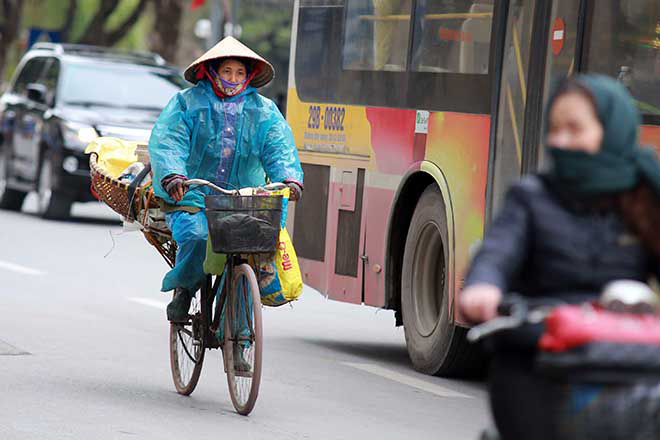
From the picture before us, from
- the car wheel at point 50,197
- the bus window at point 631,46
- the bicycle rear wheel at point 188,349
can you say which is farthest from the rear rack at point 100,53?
the bus window at point 631,46

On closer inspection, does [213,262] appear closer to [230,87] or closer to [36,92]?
[230,87]

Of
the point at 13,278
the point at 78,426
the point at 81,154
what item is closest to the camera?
the point at 78,426

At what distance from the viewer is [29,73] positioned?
2197 centimetres

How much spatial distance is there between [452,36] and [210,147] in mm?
2334

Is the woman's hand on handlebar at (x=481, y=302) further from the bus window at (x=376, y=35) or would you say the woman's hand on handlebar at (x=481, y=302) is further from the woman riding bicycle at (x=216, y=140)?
the bus window at (x=376, y=35)

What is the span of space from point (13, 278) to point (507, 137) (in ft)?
19.7

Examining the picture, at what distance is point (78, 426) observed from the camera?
7363 millimetres

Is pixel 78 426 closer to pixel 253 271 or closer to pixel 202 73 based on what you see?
pixel 253 271

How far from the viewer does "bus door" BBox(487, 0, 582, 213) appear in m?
8.97

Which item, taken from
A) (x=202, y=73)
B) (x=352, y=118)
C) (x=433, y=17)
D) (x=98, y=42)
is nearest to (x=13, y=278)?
(x=352, y=118)

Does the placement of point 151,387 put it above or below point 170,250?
below

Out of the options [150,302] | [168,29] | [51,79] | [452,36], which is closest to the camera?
[452,36]

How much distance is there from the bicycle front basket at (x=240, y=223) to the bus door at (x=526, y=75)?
1.86 m

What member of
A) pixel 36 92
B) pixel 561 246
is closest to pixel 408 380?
pixel 561 246
